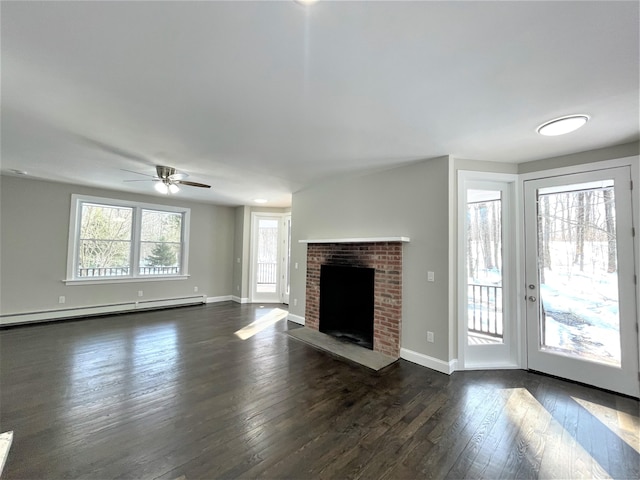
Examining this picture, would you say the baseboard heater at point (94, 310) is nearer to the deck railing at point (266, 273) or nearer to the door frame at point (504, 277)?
the deck railing at point (266, 273)

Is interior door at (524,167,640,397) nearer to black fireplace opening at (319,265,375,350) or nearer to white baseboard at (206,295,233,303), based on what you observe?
black fireplace opening at (319,265,375,350)

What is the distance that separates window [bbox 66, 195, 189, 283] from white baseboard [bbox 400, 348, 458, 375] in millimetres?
5492

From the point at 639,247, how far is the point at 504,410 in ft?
6.97

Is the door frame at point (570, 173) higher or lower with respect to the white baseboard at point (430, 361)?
higher

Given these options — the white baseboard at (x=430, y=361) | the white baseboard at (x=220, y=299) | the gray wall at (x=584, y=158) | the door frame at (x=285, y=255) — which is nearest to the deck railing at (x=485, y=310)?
the white baseboard at (x=430, y=361)

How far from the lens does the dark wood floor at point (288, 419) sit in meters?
1.76

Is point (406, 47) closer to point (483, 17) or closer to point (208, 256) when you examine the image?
point (483, 17)

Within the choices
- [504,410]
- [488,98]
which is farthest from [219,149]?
[504,410]

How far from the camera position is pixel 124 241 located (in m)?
5.86

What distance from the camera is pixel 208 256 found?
23.5 ft

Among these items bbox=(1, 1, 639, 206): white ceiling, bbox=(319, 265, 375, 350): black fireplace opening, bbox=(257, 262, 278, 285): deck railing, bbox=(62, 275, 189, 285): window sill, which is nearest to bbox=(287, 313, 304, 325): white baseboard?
bbox=(319, 265, 375, 350): black fireplace opening

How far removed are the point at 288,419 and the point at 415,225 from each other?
2600 millimetres

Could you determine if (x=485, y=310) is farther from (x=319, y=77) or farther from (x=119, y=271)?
(x=119, y=271)

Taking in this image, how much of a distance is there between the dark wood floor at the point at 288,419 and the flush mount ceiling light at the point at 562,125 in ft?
8.26
